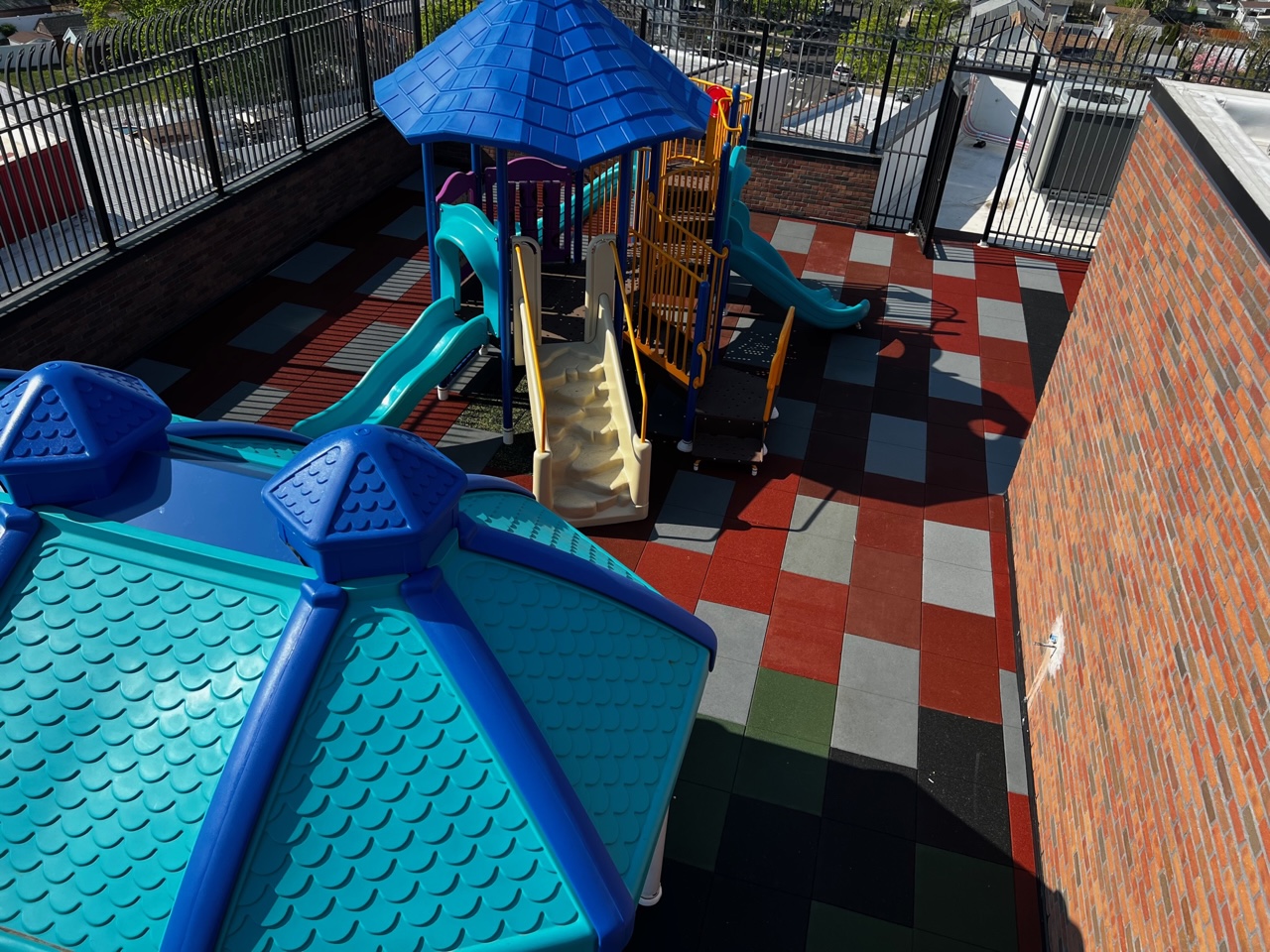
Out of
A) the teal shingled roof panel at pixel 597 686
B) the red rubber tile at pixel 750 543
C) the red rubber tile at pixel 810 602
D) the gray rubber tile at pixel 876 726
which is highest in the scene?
the teal shingled roof panel at pixel 597 686

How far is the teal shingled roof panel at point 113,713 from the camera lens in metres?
3.04

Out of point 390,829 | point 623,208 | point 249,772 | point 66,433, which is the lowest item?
point 623,208

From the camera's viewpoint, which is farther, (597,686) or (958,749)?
(958,749)

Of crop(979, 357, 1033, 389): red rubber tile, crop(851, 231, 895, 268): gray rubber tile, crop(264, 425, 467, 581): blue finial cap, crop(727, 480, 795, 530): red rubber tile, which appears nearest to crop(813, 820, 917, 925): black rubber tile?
crop(727, 480, 795, 530): red rubber tile

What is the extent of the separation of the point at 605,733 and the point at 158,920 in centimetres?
172

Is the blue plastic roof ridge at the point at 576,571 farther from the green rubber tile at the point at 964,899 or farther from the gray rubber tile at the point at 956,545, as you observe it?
the gray rubber tile at the point at 956,545

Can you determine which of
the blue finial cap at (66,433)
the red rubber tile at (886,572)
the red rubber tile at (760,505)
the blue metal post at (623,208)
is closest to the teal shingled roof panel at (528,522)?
the blue finial cap at (66,433)

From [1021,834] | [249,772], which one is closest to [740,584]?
[1021,834]

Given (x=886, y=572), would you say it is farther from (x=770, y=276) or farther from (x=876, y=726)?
(x=770, y=276)

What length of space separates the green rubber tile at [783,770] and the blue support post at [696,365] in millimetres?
3855

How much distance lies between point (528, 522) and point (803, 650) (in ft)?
13.1

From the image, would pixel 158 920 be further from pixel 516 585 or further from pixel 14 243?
pixel 14 243

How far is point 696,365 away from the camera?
9.82 m

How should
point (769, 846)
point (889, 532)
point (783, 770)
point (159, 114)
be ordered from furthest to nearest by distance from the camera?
point (159, 114) → point (889, 532) → point (783, 770) → point (769, 846)
